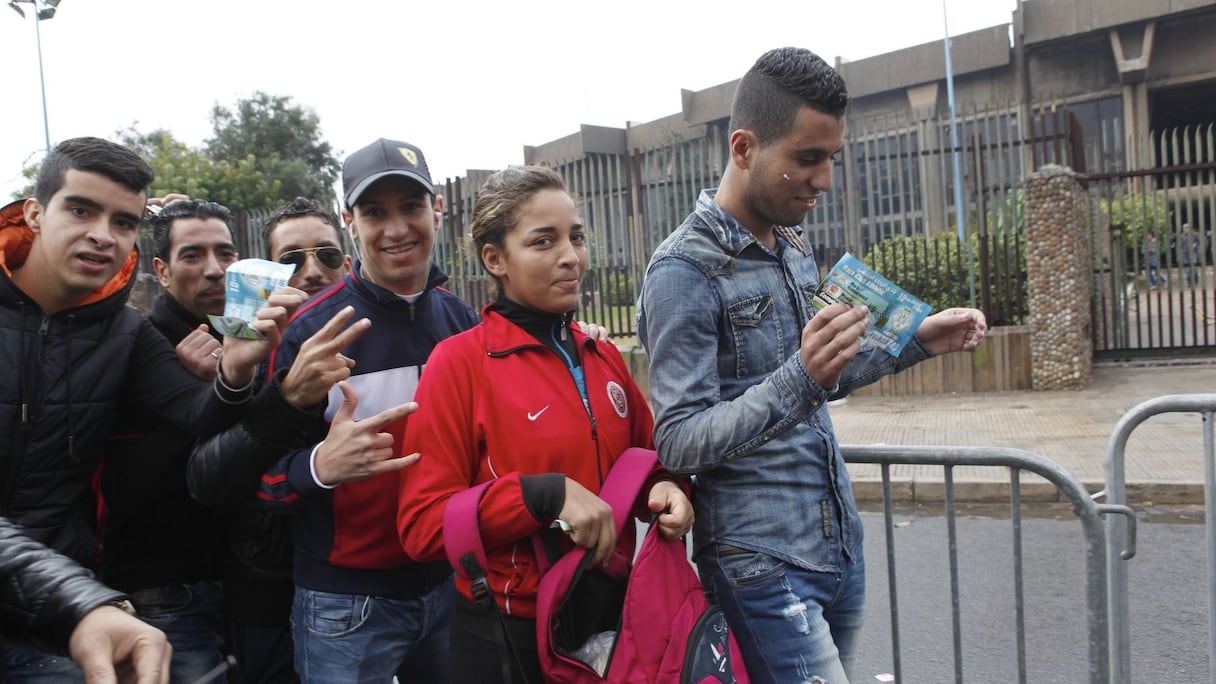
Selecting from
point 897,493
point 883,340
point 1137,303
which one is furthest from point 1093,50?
point 883,340

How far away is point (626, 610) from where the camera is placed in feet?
5.67

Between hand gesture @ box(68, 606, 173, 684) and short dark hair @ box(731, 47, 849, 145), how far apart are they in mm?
Answer: 1540

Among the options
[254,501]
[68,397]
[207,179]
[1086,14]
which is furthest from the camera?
[1086,14]

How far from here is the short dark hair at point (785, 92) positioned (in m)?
1.92

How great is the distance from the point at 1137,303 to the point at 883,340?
1104 cm

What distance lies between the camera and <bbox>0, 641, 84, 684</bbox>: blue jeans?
6.18 ft

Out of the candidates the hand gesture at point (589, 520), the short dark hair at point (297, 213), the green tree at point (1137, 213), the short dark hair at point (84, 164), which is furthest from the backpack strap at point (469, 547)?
the green tree at point (1137, 213)

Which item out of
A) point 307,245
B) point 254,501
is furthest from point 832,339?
point 307,245

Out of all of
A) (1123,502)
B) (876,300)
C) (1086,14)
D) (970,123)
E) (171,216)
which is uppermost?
(1086,14)

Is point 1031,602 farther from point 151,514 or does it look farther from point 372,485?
point 151,514

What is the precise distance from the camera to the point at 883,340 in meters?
1.81

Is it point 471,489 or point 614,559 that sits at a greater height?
point 471,489

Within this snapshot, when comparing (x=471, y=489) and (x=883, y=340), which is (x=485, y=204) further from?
(x=883, y=340)

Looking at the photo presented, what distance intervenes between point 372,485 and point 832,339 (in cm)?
116
